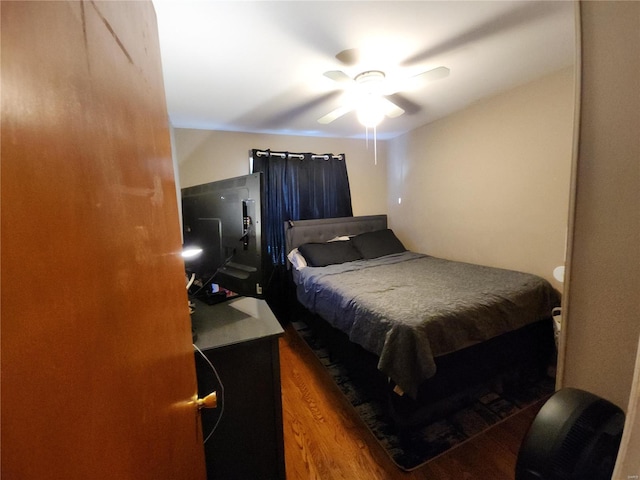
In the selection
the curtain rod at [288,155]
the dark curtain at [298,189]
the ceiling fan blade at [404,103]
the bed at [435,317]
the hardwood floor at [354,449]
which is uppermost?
the ceiling fan blade at [404,103]

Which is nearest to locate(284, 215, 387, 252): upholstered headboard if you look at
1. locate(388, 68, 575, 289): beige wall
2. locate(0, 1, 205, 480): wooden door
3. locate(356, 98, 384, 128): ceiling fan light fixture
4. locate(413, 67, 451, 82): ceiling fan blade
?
locate(388, 68, 575, 289): beige wall

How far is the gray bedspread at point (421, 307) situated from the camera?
147 centimetres

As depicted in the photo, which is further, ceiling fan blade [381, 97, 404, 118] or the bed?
ceiling fan blade [381, 97, 404, 118]

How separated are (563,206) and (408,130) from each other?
2.02m

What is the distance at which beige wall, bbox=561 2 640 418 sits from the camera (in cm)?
50

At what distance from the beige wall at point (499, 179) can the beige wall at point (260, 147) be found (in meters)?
0.52

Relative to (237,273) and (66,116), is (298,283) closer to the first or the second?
(237,273)

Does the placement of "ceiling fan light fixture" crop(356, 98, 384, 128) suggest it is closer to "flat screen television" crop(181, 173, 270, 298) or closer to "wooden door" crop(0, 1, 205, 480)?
"flat screen television" crop(181, 173, 270, 298)

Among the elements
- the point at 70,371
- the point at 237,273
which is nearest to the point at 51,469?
the point at 70,371

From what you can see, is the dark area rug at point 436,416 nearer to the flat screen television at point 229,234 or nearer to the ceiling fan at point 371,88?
the flat screen television at point 229,234

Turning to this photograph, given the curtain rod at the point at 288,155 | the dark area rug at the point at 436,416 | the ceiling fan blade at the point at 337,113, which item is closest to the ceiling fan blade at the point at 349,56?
the ceiling fan blade at the point at 337,113

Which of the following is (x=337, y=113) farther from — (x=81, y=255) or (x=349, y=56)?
(x=81, y=255)

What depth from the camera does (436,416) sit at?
1.69 metres

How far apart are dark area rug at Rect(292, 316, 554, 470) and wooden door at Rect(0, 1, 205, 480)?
1.41 m
